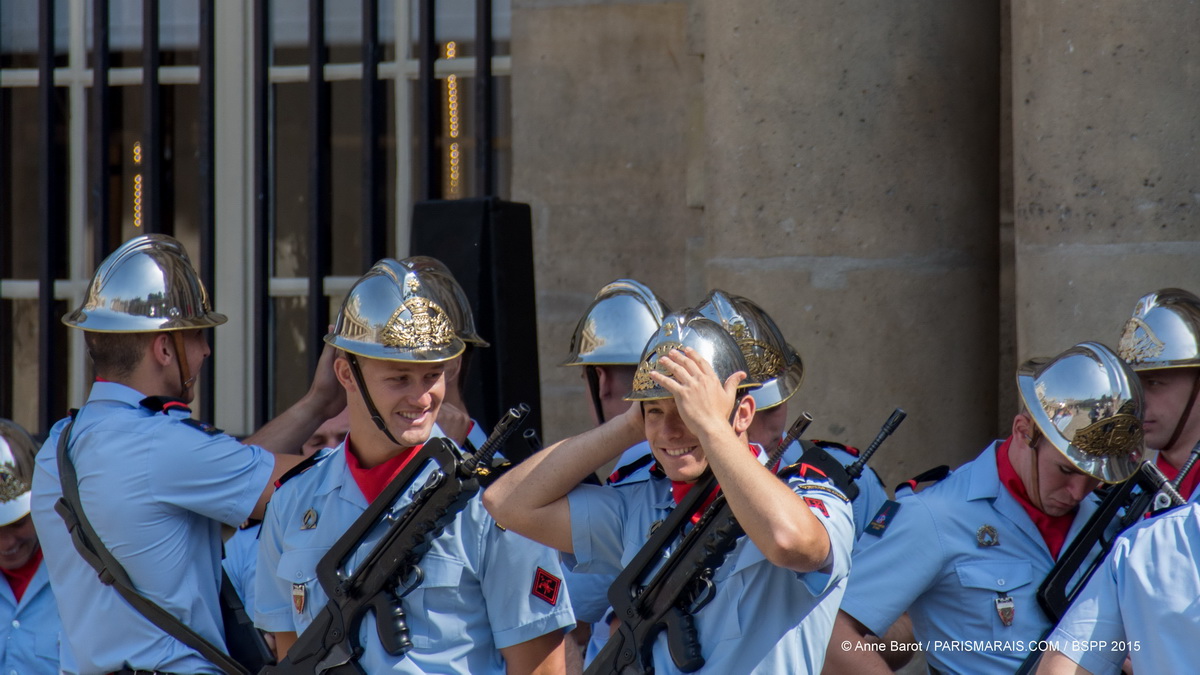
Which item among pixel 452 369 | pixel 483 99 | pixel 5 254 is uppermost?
pixel 483 99

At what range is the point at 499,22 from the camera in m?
5.23

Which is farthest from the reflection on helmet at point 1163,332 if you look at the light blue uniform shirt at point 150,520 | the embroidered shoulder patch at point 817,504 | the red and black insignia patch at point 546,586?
the light blue uniform shirt at point 150,520

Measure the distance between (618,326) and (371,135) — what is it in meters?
1.90

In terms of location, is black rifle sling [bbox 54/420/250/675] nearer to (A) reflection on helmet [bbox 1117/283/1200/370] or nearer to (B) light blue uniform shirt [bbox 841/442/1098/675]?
(B) light blue uniform shirt [bbox 841/442/1098/675]

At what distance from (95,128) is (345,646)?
3302mm

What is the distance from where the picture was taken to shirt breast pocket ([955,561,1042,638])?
2955mm

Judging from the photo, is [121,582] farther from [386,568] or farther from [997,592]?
[997,592]

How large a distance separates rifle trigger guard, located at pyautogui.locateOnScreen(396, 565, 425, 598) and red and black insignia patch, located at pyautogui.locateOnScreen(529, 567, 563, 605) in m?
0.21

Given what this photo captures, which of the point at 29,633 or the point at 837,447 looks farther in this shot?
the point at 29,633

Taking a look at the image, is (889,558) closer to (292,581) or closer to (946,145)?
(292,581)

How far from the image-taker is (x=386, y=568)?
2.73m

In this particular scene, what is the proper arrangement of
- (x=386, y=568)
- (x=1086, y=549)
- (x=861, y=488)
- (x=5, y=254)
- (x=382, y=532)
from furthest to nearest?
1. (x=5, y=254)
2. (x=861, y=488)
3. (x=1086, y=549)
4. (x=382, y=532)
5. (x=386, y=568)

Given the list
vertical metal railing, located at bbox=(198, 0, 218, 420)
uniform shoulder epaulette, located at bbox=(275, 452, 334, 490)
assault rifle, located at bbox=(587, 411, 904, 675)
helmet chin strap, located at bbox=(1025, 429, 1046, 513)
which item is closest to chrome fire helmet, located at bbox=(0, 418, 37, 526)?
uniform shoulder epaulette, located at bbox=(275, 452, 334, 490)

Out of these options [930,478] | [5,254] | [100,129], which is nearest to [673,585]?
[930,478]
